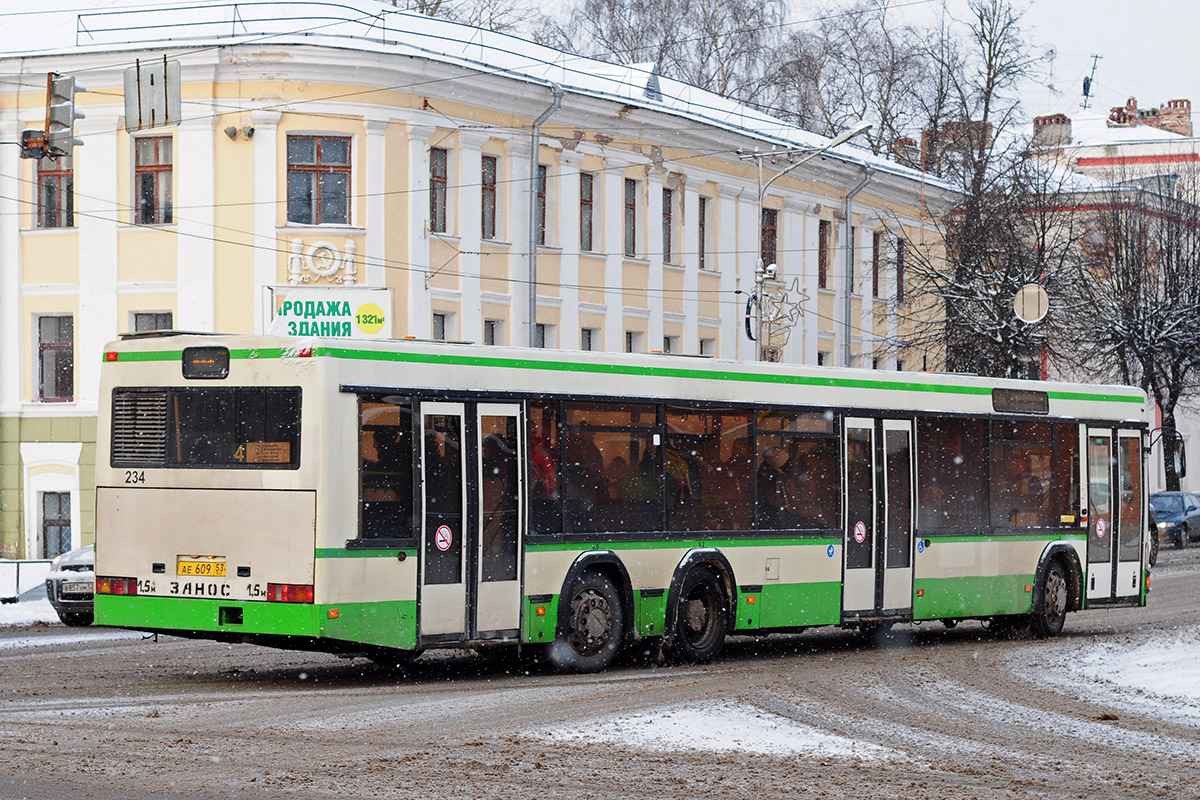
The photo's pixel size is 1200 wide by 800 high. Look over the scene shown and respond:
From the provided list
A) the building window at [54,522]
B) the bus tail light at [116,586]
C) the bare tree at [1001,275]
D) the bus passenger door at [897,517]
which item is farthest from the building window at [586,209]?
the bus tail light at [116,586]

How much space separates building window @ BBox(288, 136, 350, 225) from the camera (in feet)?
115

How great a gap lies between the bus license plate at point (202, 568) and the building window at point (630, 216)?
1083 inches

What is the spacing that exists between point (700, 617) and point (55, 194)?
22.3m

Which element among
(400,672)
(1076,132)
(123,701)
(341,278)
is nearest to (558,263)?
(341,278)

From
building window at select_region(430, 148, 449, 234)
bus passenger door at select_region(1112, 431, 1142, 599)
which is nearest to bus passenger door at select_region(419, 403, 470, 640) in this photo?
bus passenger door at select_region(1112, 431, 1142, 599)

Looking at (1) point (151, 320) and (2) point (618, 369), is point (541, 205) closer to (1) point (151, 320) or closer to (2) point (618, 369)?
(1) point (151, 320)

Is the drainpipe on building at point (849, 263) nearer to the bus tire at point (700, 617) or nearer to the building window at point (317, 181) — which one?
the building window at point (317, 181)

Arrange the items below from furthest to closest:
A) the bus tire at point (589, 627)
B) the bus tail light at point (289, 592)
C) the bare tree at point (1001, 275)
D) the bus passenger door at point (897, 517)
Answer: the bare tree at point (1001, 275) → the bus passenger door at point (897, 517) → the bus tire at point (589, 627) → the bus tail light at point (289, 592)

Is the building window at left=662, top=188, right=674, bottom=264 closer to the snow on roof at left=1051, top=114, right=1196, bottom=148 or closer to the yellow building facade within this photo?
the yellow building facade

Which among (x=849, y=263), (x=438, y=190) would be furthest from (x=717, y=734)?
(x=849, y=263)

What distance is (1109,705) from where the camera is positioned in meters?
14.3

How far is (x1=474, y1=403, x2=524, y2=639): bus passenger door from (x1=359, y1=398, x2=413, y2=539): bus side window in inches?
28.2

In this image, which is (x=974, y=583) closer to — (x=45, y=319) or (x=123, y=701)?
(x=123, y=701)

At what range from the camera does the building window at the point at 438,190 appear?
3622 cm
